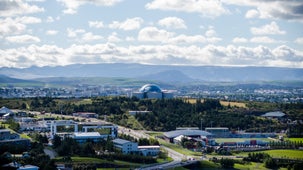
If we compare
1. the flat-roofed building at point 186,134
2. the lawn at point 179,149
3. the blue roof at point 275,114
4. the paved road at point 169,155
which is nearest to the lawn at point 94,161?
the paved road at point 169,155

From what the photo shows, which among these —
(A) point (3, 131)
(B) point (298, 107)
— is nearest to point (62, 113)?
(A) point (3, 131)

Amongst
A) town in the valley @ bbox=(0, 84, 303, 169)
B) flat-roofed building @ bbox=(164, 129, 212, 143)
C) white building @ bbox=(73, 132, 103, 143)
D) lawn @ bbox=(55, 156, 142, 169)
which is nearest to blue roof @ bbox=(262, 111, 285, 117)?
town in the valley @ bbox=(0, 84, 303, 169)

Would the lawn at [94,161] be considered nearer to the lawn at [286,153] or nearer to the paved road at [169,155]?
the paved road at [169,155]

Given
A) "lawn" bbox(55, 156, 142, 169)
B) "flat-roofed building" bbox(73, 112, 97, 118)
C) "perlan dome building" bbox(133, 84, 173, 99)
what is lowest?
"lawn" bbox(55, 156, 142, 169)

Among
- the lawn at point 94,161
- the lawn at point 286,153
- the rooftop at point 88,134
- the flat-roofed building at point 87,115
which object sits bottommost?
the lawn at point 286,153

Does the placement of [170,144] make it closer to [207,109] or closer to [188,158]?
[188,158]

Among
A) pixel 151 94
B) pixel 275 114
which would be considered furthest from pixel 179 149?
pixel 151 94

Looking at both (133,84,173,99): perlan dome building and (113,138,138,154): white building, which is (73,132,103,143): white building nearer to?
(113,138,138,154): white building

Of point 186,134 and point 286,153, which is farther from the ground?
point 186,134

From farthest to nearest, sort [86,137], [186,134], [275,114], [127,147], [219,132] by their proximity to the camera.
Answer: [275,114] → [219,132] → [186,134] → [86,137] → [127,147]

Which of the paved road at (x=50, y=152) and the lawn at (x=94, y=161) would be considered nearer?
the lawn at (x=94, y=161)

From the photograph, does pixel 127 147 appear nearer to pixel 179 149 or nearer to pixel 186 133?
pixel 179 149

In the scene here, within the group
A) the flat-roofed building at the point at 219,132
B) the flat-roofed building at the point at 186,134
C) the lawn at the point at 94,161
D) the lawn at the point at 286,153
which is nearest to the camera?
the lawn at the point at 94,161

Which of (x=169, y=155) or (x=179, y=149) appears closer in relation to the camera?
(x=169, y=155)
